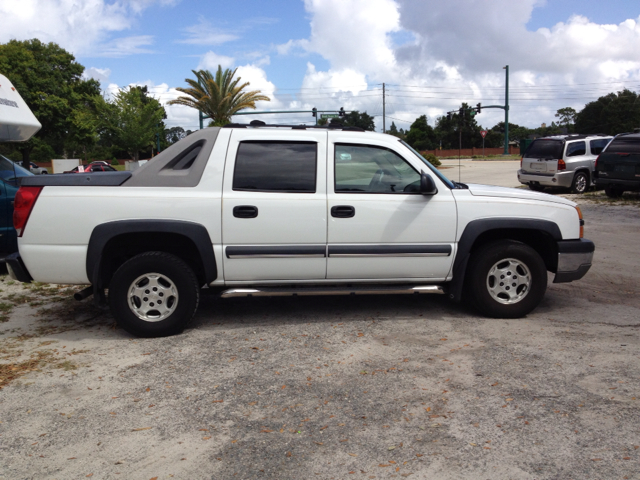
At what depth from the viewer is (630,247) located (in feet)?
30.7

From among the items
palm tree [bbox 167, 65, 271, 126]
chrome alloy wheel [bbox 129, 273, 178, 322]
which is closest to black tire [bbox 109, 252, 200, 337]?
chrome alloy wheel [bbox 129, 273, 178, 322]

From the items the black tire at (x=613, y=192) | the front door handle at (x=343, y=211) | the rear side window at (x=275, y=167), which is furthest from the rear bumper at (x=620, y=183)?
the rear side window at (x=275, y=167)

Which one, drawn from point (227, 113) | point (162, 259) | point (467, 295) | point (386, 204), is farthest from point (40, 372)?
point (227, 113)

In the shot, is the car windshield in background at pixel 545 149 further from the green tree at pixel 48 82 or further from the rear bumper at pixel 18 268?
the green tree at pixel 48 82

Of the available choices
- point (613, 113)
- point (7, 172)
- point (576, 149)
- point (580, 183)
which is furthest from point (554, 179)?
point (613, 113)

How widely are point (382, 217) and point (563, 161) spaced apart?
14.0 m

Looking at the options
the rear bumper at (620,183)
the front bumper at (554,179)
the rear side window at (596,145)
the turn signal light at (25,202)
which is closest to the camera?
the turn signal light at (25,202)

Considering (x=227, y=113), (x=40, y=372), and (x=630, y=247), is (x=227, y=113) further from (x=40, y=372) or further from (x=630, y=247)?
(x=40, y=372)

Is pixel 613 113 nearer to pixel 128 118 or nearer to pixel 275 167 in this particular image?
pixel 128 118

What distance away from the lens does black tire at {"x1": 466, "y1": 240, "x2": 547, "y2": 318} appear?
214 inches

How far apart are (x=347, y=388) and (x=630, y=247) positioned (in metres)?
7.30

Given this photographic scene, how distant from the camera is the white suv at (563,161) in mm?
17375

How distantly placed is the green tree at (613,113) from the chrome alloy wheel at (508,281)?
71.8m

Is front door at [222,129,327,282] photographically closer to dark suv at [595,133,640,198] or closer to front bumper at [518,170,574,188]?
dark suv at [595,133,640,198]
